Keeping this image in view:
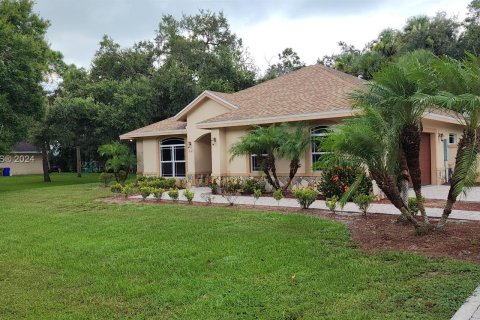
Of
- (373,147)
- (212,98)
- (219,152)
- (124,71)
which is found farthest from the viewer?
(124,71)

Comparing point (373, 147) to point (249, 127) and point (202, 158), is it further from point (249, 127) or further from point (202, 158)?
point (202, 158)

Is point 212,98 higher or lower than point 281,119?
higher

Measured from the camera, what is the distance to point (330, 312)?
438 cm

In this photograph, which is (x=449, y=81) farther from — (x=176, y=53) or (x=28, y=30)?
(x=176, y=53)

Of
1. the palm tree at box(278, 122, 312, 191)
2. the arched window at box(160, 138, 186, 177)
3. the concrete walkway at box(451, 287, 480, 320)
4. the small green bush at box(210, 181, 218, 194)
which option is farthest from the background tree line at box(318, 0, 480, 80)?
the concrete walkway at box(451, 287, 480, 320)

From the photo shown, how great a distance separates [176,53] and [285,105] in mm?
25842

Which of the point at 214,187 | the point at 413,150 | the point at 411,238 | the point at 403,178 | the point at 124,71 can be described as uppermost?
the point at 124,71

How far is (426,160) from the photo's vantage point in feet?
57.3

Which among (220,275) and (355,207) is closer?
(220,275)

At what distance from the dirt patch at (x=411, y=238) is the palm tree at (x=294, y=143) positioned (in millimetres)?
4965

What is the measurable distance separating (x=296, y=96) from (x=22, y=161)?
41.6 meters

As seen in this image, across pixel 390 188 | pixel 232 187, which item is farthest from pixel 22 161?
pixel 390 188

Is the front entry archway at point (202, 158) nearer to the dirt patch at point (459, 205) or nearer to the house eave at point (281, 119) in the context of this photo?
the house eave at point (281, 119)

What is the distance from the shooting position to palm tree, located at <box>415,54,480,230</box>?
6555mm
